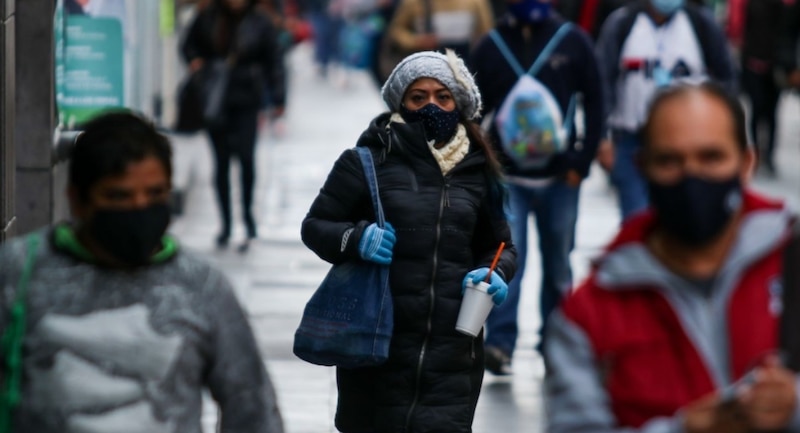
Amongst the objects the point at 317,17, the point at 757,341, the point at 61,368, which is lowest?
the point at 317,17

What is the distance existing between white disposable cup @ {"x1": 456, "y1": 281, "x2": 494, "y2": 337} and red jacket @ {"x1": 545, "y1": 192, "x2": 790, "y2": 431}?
237 cm

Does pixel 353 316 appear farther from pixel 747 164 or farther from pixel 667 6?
pixel 667 6

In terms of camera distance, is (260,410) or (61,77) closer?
(260,410)

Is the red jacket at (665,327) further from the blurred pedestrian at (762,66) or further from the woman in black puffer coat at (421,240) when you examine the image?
the blurred pedestrian at (762,66)

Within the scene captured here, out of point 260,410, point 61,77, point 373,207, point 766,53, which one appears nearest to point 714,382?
point 260,410

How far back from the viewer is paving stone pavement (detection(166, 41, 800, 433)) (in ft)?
27.8

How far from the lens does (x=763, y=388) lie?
2988 mm

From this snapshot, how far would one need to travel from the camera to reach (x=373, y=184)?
229 inches

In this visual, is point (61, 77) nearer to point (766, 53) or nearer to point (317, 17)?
point (766, 53)

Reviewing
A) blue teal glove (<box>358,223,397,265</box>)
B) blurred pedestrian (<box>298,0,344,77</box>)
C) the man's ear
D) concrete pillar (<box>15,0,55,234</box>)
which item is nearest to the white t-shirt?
concrete pillar (<box>15,0,55,234</box>)

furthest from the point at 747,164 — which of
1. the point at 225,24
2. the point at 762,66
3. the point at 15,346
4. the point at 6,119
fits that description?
the point at 762,66

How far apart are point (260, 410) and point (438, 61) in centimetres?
243

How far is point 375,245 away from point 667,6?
4581 mm

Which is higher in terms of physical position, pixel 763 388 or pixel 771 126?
pixel 763 388
